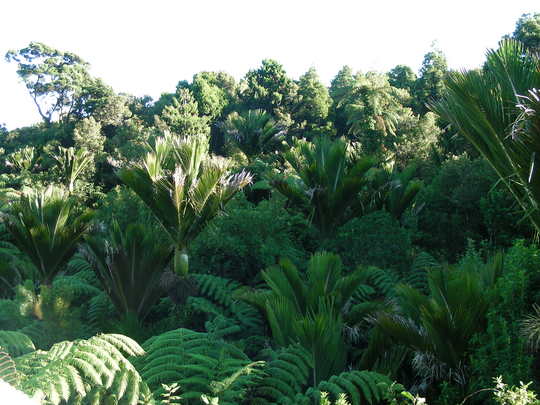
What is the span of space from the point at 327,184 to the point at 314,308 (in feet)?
11.3

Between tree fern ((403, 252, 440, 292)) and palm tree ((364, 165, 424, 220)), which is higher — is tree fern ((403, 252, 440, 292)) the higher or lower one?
the lower one

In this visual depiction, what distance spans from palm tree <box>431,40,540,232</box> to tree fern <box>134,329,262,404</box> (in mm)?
2825

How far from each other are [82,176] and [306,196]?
15.7m

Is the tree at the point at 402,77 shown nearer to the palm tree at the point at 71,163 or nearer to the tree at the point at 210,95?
the tree at the point at 210,95

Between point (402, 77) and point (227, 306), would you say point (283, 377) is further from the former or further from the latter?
point (402, 77)

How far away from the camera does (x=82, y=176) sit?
21.4 metres

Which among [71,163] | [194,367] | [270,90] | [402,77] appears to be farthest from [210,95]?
[194,367]

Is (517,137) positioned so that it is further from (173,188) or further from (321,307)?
(173,188)

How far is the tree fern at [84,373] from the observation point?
2947 millimetres

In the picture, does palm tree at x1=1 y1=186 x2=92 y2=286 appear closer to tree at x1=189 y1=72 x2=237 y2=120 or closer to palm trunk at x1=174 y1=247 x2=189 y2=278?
palm trunk at x1=174 y1=247 x2=189 y2=278

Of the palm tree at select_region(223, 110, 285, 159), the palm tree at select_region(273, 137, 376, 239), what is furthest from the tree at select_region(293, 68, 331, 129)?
the palm tree at select_region(273, 137, 376, 239)

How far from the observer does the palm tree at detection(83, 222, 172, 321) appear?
254 inches

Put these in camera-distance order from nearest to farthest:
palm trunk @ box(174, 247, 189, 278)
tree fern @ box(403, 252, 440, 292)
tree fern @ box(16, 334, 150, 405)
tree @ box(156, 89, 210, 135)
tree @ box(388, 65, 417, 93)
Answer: tree fern @ box(16, 334, 150, 405) < palm trunk @ box(174, 247, 189, 278) < tree fern @ box(403, 252, 440, 292) < tree @ box(156, 89, 210, 135) < tree @ box(388, 65, 417, 93)

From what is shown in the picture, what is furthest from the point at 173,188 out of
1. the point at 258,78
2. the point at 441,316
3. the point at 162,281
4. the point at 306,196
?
the point at 258,78
